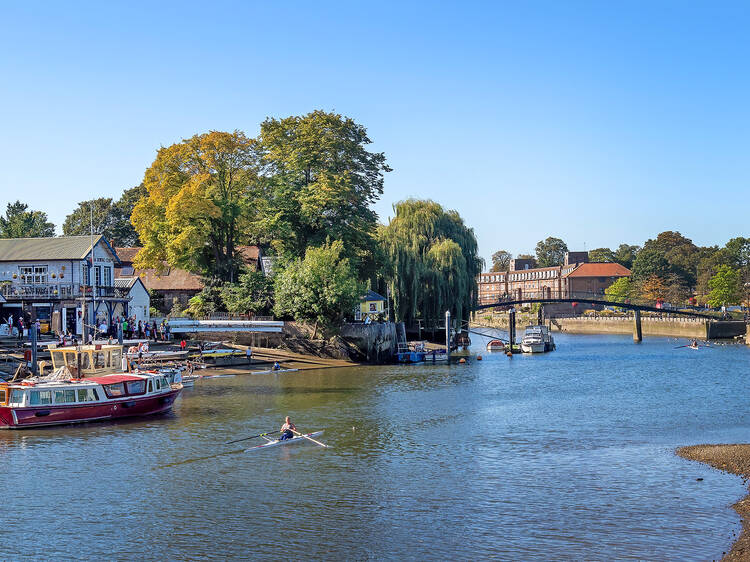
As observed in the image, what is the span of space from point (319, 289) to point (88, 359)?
26.9m

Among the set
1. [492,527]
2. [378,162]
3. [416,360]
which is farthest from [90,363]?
[378,162]

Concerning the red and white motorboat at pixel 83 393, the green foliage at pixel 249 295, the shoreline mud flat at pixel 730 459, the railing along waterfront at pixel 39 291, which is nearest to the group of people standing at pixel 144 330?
the railing along waterfront at pixel 39 291

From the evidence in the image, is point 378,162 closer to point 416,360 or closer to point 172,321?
point 416,360

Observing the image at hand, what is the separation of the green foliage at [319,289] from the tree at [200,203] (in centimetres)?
908

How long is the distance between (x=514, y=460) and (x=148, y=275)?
210 ft

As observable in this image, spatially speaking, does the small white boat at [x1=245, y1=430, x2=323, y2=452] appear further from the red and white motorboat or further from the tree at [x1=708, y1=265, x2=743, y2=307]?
the tree at [x1=708, y1=265, x2=743, y2=307]

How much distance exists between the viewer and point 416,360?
245ft

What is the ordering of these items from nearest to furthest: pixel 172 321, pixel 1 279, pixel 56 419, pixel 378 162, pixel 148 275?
pixel 56 419
pixel 1 279
pixel 172 321
pixel 378 162
pixel 148 275

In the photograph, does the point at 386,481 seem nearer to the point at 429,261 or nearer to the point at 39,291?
the point at 39,291

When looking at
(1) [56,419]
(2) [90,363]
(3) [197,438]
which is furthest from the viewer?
(2) [90,363]

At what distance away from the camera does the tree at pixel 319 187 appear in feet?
238

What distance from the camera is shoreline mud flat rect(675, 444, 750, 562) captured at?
79.2 ft

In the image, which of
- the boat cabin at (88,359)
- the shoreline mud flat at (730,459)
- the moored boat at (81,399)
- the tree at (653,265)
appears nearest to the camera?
the shoreline mud flat at (730,459)

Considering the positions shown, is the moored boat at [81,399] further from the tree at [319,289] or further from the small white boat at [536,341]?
the small white boat at [536,341]
